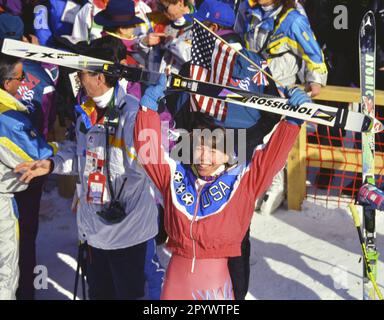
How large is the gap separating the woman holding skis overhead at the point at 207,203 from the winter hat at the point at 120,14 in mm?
2239

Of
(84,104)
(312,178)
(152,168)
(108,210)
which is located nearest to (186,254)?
(152,168)

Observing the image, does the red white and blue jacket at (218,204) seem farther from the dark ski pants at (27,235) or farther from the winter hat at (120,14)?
the winter hat at (120,14)

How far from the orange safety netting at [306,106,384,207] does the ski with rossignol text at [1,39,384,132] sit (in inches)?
96.4

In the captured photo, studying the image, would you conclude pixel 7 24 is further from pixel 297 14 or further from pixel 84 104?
pixel 297 14

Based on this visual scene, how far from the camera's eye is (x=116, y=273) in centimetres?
518

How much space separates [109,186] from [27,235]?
1.05 meters

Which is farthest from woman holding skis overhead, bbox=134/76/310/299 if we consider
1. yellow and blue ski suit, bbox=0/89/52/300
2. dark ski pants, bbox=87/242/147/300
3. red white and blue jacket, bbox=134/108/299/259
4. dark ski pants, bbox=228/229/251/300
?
yellow and blue ski suit, bbox=0/89/52/300

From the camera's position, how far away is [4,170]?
518cm

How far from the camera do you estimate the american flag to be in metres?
4.73

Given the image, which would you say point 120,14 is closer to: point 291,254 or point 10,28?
point 10,28

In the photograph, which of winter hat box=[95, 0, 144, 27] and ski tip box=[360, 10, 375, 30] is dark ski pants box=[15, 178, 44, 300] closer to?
winter hat box=[95, 0, 144, 27]

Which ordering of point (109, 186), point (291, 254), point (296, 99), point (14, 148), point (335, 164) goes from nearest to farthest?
1. point (296, 99)
2. point (109, 186)
3. point (14, 148)
4. point (291, 254)
5. point (335, 164)

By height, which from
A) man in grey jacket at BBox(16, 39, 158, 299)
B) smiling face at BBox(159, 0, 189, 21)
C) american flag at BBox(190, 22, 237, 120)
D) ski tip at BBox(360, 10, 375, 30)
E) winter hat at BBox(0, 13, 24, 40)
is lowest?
man in grey jacket at BBox(16, 39, 158, 299)

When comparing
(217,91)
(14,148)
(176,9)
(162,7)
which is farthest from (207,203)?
(162,7)
